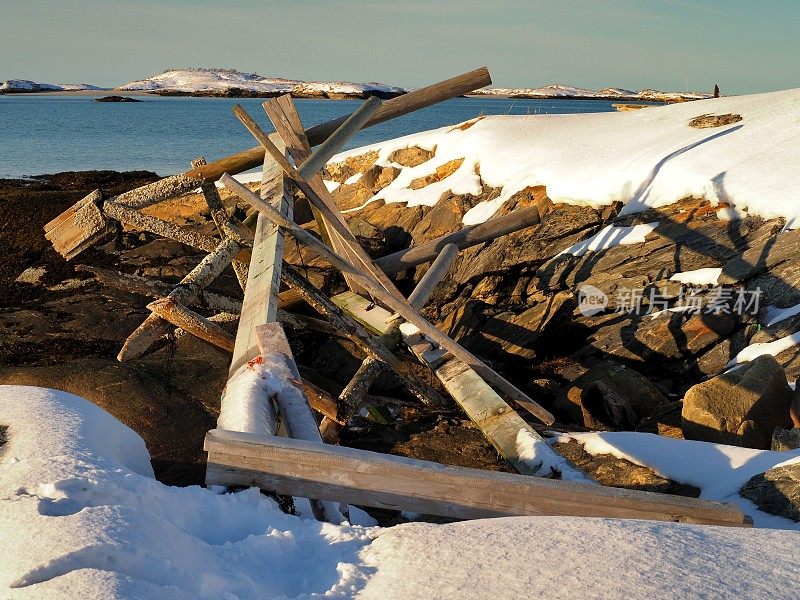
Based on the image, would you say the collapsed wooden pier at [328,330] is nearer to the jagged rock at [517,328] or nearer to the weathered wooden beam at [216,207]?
the weathered wooden beam at [216,207]

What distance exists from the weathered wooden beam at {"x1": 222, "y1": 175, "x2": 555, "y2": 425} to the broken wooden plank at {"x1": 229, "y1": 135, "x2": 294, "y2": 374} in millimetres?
255

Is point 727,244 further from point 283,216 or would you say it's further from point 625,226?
point 283,216

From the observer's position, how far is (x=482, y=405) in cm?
654

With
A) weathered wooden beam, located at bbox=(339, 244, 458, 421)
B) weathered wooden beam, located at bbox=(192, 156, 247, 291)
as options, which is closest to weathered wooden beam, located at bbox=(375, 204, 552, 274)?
weathered wooden beam, located at bbox=(339, 244, 458, 421)

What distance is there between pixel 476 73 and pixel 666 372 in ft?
13.9

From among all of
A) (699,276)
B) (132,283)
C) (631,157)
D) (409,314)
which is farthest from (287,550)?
(631,157)

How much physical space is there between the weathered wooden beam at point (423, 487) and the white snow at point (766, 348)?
461cm

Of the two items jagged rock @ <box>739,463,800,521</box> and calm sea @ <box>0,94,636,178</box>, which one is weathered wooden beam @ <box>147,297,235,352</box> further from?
calm sea @ <box>0,94,636,178</box>

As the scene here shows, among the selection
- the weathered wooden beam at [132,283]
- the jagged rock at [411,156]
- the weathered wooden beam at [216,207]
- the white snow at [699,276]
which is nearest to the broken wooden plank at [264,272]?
the weathered wooden beam at [216,207]

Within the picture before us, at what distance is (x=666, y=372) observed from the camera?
858cm

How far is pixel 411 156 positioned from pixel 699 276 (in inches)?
311

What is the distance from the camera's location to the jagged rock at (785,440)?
5055mm

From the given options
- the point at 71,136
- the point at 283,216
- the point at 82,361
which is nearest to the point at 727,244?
the point at 283,216

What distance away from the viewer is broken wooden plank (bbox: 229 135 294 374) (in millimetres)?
6086
